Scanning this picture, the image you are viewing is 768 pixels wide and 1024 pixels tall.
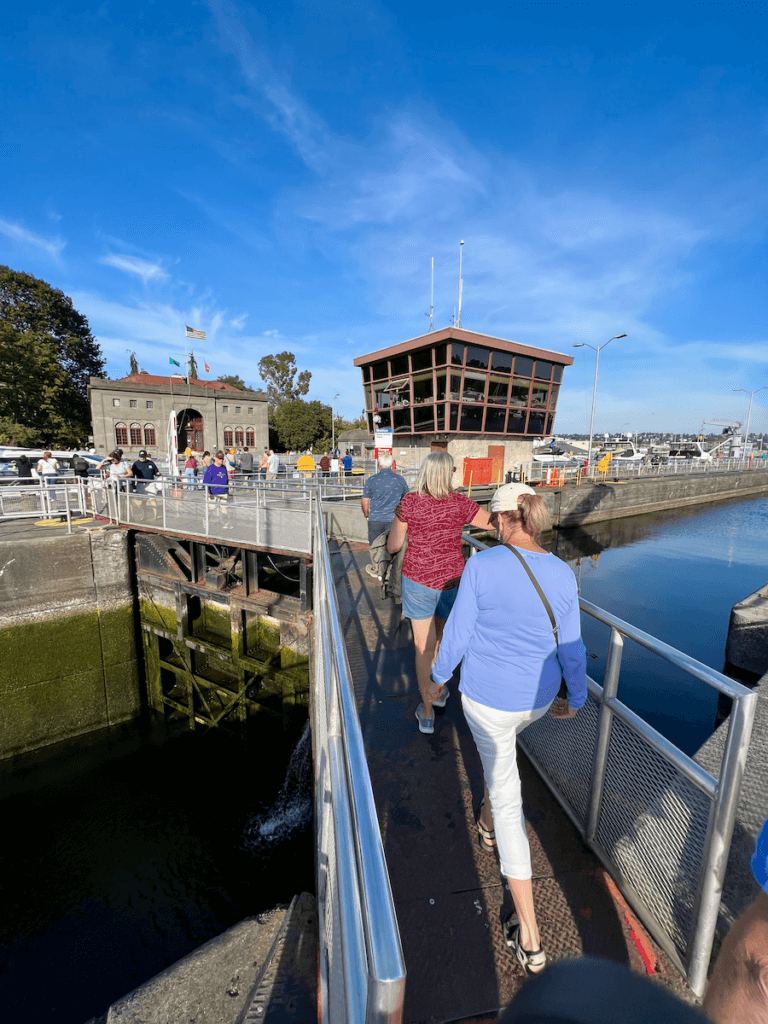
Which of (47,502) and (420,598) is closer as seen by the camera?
(420,598)

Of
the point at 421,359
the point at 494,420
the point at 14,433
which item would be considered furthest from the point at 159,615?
the point at 14,433

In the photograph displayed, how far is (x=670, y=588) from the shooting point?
17.9m

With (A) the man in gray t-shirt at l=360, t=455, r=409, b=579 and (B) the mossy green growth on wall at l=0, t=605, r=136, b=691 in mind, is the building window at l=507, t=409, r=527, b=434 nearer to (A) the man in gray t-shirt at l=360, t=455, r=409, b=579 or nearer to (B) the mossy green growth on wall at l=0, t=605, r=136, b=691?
(B) the mossy green growth on wall at l=0, t=605, r=136, b=691

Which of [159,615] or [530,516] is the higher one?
[530,516]

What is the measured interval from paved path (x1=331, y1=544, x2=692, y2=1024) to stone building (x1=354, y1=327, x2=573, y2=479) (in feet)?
63.6

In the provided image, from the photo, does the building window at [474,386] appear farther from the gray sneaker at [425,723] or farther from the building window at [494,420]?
the gray sneaker at [425,723]

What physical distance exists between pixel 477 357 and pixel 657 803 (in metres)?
23.4

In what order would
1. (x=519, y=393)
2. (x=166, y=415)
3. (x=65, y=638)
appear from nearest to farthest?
(x=65, y=638), (x=519, y=393), (x=166, y=415)

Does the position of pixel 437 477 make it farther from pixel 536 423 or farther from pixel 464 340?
pixel 536 423

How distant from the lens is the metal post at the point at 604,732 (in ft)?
7.98

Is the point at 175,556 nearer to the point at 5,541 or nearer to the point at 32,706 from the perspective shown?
the point at 5,541

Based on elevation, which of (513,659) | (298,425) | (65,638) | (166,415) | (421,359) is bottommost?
(65,638)

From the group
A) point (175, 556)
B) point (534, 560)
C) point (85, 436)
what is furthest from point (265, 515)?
point (85, 436)

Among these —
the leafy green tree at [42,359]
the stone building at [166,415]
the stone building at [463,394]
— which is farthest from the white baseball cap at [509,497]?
the leafy green tree at [42,359]
